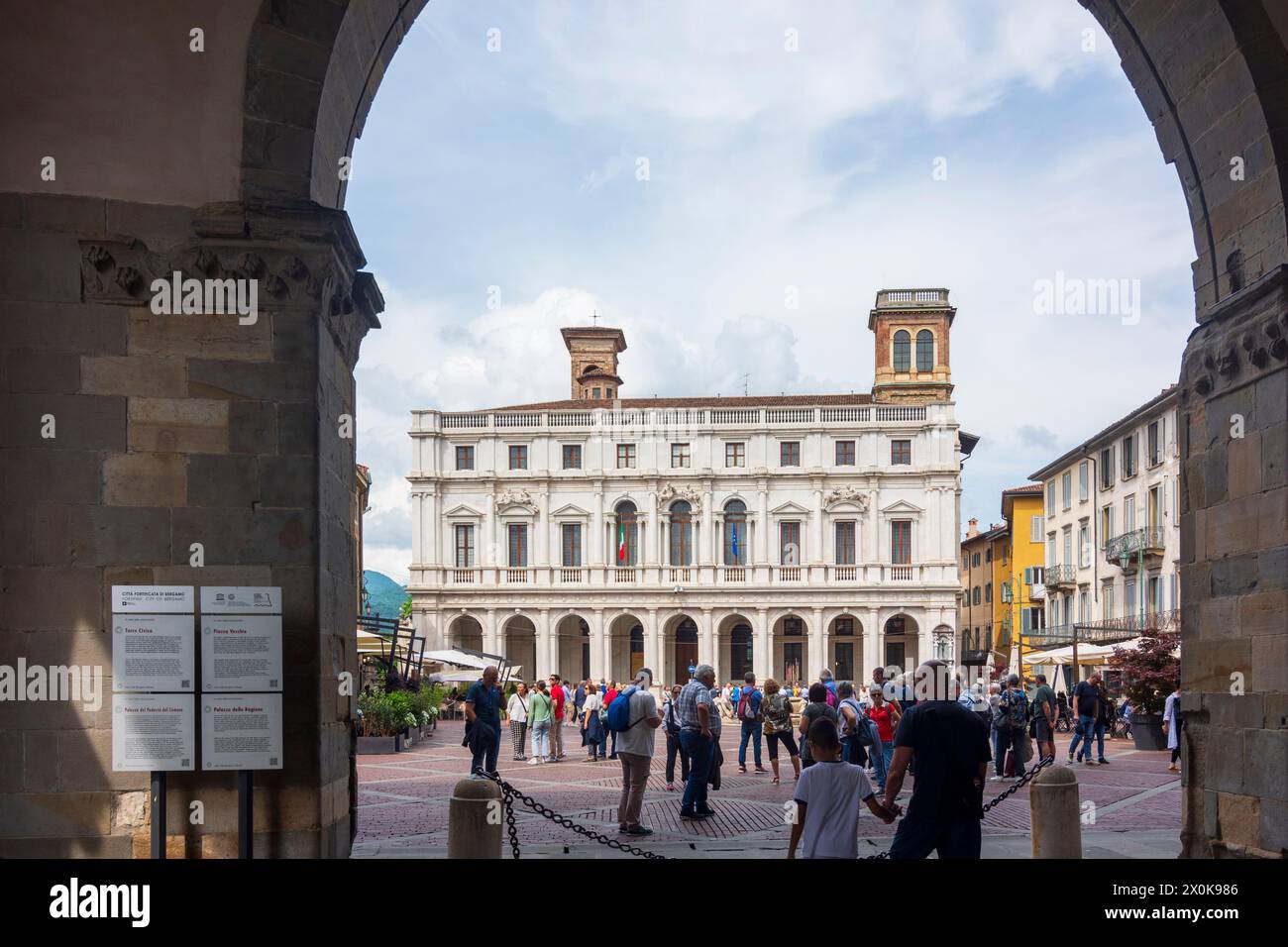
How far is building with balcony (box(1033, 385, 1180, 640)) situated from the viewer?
41.1 meters

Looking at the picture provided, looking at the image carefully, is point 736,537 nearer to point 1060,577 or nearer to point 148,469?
point 1060,577

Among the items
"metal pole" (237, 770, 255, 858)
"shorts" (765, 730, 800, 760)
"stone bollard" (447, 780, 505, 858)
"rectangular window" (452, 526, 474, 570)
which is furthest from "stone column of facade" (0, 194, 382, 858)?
"rectangular window" (452, 526, 474, 570)

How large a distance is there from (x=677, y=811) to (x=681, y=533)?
46.1 meters

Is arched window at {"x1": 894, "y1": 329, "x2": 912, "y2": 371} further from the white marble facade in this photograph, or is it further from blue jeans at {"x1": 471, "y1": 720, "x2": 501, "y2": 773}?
blue jeans at {"x1": 471, "y1": 720, "x2": 501, "y2": 773}

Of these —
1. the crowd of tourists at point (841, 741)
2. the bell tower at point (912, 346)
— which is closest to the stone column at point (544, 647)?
the bell tower at point (912, 346)

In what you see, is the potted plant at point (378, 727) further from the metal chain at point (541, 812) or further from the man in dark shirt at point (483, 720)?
the metal chain at point (541, 812)

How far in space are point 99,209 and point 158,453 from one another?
4.52ft

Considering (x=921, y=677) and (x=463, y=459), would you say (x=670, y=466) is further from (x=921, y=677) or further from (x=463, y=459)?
(x=921, y=677)

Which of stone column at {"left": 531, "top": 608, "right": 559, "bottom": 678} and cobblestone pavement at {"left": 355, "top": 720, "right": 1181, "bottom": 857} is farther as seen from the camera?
stone column at {"left": 531, "top": 608, "right": 559, "bottom": 678}

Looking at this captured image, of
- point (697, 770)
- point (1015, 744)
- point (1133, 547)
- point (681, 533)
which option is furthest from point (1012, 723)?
point (681, 533)

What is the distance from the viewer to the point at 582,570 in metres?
59.1

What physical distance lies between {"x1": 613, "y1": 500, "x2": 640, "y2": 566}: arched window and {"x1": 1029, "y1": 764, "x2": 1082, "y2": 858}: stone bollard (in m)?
50.8

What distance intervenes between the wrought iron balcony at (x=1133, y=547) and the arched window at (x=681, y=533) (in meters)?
19.8
